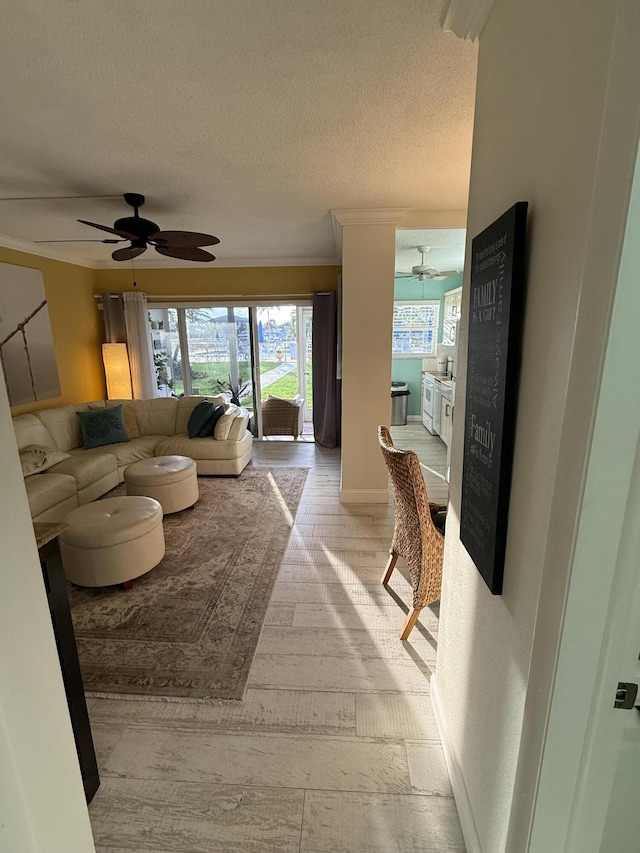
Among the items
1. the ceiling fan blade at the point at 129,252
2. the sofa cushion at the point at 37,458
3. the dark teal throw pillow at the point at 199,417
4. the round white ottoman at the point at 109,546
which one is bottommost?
the round white ottoman at the point at 109,546

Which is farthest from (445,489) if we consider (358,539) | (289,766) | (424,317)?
(424,317)

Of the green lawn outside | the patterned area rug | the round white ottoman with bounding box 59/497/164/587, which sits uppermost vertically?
the green lawn outside

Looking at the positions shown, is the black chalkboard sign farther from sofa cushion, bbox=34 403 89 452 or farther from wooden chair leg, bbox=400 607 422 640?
sofa cushion, bbox=34 403 89 452

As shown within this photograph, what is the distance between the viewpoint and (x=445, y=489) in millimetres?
4059

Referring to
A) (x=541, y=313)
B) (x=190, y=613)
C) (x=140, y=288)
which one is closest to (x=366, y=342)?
(x=190, y=613)

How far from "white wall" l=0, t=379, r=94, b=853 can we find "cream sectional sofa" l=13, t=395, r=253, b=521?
2583 mm

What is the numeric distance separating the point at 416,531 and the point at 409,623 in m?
0.49

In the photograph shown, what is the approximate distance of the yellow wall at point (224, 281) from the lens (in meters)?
5.32

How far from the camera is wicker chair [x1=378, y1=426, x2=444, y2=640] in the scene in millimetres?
1861

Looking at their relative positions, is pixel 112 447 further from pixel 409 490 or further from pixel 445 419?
pixel 445 419

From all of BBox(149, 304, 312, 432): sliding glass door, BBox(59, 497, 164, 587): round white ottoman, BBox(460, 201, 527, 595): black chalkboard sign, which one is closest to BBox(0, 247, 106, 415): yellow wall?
BBox(149, 304, 312, 432): sliding glass door

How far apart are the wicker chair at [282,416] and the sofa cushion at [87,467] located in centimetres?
226

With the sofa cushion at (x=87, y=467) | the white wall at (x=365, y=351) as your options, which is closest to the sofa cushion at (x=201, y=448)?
the sofa cushion at (x=87, y=467)

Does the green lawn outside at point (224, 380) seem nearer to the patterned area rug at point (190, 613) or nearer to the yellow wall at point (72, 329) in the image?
the yellow wall at point (72, 329)
